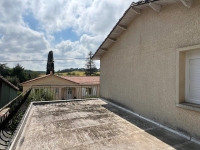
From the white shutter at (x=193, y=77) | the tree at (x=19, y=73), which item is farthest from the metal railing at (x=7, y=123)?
the tree at (x=19, y=73)

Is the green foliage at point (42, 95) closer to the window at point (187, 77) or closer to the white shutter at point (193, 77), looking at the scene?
the window at point (187, 77)

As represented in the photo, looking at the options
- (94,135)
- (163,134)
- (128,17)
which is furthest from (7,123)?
(128,17)

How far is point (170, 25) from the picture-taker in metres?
5.06

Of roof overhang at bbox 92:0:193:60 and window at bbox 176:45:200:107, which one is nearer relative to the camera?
window at bbox 176:45:200:107

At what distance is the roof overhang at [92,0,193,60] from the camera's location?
5.15 m

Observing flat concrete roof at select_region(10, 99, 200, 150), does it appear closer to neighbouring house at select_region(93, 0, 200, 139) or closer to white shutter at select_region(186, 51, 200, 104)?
neighbouring house at select_region(93, 0, 200, 139)

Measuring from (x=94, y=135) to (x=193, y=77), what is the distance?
3497 mm

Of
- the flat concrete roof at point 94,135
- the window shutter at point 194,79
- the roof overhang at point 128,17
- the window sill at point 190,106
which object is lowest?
the flat concrete roof at point 94,135

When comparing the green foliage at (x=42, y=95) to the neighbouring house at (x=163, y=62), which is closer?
the neighbouring house at (x=163, y=62)

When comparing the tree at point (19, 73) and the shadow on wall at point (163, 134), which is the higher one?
the tree at point (19, 73)

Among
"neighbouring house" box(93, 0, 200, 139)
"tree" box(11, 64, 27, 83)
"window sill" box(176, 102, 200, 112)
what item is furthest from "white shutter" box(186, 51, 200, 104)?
"tree" box(11, 64, 27, 83)

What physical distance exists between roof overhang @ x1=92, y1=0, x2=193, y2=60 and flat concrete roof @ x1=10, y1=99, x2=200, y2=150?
3909 mm

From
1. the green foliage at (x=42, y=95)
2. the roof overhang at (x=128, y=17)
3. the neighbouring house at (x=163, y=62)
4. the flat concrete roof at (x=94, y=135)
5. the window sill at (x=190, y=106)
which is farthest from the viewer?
the green foliage at (x=42, y=95)

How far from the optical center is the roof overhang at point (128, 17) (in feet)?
16.9
